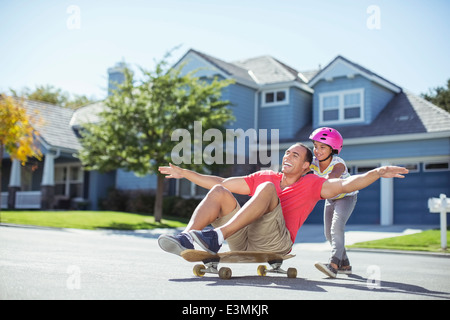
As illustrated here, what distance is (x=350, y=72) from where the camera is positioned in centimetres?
2461

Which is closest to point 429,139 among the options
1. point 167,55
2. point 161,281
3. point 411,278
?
point 167,55

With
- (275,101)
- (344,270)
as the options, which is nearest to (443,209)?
(344,270)

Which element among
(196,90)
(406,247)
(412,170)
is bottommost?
(406,247)

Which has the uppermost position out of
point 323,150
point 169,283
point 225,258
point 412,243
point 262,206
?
point 323,150

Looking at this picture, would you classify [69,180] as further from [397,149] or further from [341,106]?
[397,149]

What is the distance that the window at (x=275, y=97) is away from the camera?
1042 inches

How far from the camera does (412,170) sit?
21688 mm

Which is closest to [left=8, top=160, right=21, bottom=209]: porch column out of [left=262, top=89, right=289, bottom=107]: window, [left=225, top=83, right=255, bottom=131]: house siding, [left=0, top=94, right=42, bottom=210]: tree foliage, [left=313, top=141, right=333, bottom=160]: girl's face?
[left=0, top=94, right=42, bottom=210]: tree foliage

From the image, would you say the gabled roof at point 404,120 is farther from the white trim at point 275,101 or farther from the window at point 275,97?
the window at point 275,97

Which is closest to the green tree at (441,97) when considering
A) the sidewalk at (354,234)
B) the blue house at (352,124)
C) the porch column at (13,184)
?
the blue house at (352,124)

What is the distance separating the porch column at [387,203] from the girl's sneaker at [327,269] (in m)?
15.5

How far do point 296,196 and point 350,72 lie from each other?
19.5 metres

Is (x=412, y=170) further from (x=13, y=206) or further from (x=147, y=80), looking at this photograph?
(x=13, y=206)
